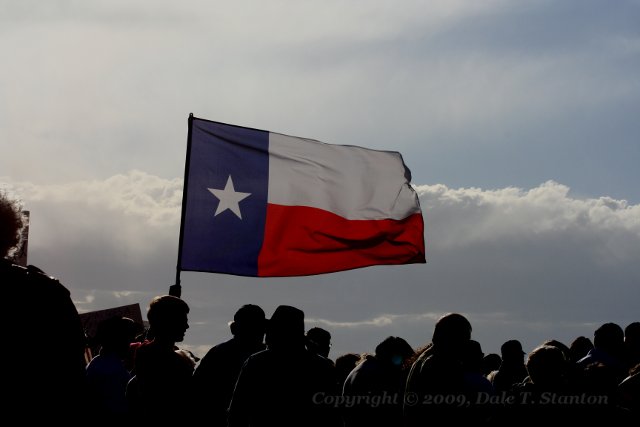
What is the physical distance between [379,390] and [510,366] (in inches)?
89.4

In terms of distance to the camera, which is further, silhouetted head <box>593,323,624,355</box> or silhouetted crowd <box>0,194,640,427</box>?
silhouetted head <box>593,323,624,355</box>

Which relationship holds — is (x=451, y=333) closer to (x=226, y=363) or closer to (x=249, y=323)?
(x=249, y=323)

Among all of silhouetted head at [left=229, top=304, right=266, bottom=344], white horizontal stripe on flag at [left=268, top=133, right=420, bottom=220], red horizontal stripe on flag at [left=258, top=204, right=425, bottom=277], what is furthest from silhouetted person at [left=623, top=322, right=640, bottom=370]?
silhouetted head at [left=229, top=304, right=266, bottom=344]

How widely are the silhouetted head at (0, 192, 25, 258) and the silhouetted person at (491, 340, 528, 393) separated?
8.17 m

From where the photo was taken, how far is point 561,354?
7.50 m

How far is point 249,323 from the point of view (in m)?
8.03

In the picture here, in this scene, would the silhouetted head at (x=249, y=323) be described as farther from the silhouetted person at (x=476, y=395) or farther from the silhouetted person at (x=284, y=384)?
the silhouetted person at (x=476, y=395)

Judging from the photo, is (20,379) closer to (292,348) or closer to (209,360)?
(292,348)

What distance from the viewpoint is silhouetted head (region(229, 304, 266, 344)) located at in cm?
803

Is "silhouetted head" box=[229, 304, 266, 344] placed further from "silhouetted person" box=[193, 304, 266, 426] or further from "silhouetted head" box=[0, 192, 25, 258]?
"silhouetted head" box=[0, 192, 25, 258]

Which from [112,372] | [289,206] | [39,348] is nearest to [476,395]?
[112,372]

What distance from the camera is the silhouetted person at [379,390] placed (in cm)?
943

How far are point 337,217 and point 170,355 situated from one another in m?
7.33

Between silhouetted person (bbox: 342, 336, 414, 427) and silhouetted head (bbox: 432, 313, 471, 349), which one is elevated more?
silhouetted head (bbox: 432, 313, 471, 349)
